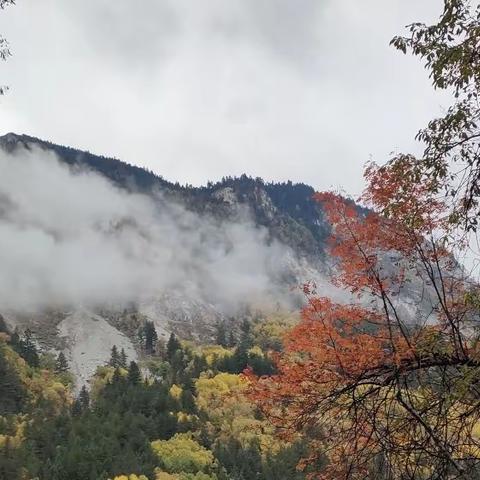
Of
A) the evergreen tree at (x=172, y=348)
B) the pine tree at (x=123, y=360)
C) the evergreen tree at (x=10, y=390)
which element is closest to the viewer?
the evergreen tree at (x=10, y=390)

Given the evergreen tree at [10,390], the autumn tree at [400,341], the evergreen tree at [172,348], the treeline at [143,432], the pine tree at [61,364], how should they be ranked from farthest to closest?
1. the evergreen tree at [172,348]
2. the pine tree at [61,364]
3. the evergreen tree at [10,390]
4. the treeline at [143,432]
5. the autumn tree at [400,341]

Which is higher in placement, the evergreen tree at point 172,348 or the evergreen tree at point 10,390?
the evergreen tree at point 172,348

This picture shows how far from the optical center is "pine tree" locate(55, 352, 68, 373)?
17238 cm

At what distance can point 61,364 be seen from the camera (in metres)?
174

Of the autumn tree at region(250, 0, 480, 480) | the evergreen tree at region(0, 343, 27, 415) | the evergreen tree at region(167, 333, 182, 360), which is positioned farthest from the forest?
the evergreen tree at region(167, 333, 182, 360)

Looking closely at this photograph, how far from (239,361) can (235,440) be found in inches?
1985

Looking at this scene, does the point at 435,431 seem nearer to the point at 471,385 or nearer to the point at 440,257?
the point at 471,385

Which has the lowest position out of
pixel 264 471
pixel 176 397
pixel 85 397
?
pixel 264 471

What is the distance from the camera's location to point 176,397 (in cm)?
11300

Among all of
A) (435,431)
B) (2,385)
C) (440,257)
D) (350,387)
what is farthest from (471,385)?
(2,385)

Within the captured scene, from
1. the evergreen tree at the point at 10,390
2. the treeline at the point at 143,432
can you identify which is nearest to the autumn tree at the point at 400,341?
→ the treeline at the point at 143,432

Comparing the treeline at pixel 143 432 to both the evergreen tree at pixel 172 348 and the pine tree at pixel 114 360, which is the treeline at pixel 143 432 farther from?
the evergreen tree at pixel 172 348

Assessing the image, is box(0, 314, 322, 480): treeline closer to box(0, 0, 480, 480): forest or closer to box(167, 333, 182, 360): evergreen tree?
box(167, 333, 182, 360): evergreen tree

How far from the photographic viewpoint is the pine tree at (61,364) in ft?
566
